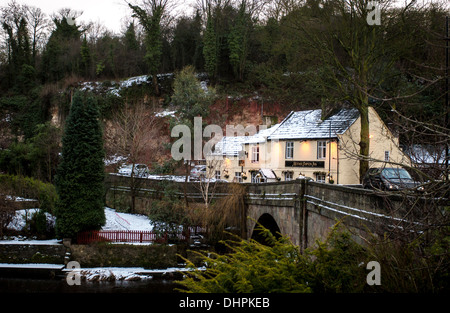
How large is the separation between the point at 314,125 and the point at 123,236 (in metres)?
15.9

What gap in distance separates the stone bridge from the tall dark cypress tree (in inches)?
254

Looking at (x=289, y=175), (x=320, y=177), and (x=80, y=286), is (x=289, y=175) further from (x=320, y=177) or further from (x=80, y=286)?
(x=80, y=286)

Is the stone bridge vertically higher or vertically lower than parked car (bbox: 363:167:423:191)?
lower

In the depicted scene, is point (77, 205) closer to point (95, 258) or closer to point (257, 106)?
point (95, 258)

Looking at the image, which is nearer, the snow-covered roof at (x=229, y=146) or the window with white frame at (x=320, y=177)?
the window with white frame at (x=320, y=177)

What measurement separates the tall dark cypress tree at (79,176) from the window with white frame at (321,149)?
14874mm

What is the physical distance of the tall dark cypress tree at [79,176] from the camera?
2470 centimetres

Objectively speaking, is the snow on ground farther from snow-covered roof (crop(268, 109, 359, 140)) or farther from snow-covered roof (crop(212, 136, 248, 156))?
snow-covered roof (crop(268, 109, 359, 140))

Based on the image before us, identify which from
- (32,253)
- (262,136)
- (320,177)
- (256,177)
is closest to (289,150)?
(320,177)

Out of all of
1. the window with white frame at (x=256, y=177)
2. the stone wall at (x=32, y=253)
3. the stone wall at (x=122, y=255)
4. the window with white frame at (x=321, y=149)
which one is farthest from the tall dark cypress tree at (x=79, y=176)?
the window with white frame at (x=321, y=149)

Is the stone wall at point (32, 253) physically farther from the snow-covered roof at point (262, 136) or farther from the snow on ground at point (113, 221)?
the snow-covered roof at point (262, 136)

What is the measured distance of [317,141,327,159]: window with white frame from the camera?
2847cm

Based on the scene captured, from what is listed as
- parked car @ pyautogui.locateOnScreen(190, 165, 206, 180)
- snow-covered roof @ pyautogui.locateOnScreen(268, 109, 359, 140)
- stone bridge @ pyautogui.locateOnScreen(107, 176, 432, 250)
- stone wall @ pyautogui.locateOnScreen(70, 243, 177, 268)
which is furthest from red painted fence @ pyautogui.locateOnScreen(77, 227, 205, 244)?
parked car @ pyautogui.locateOnScreen(190, 165, 206, 180)
